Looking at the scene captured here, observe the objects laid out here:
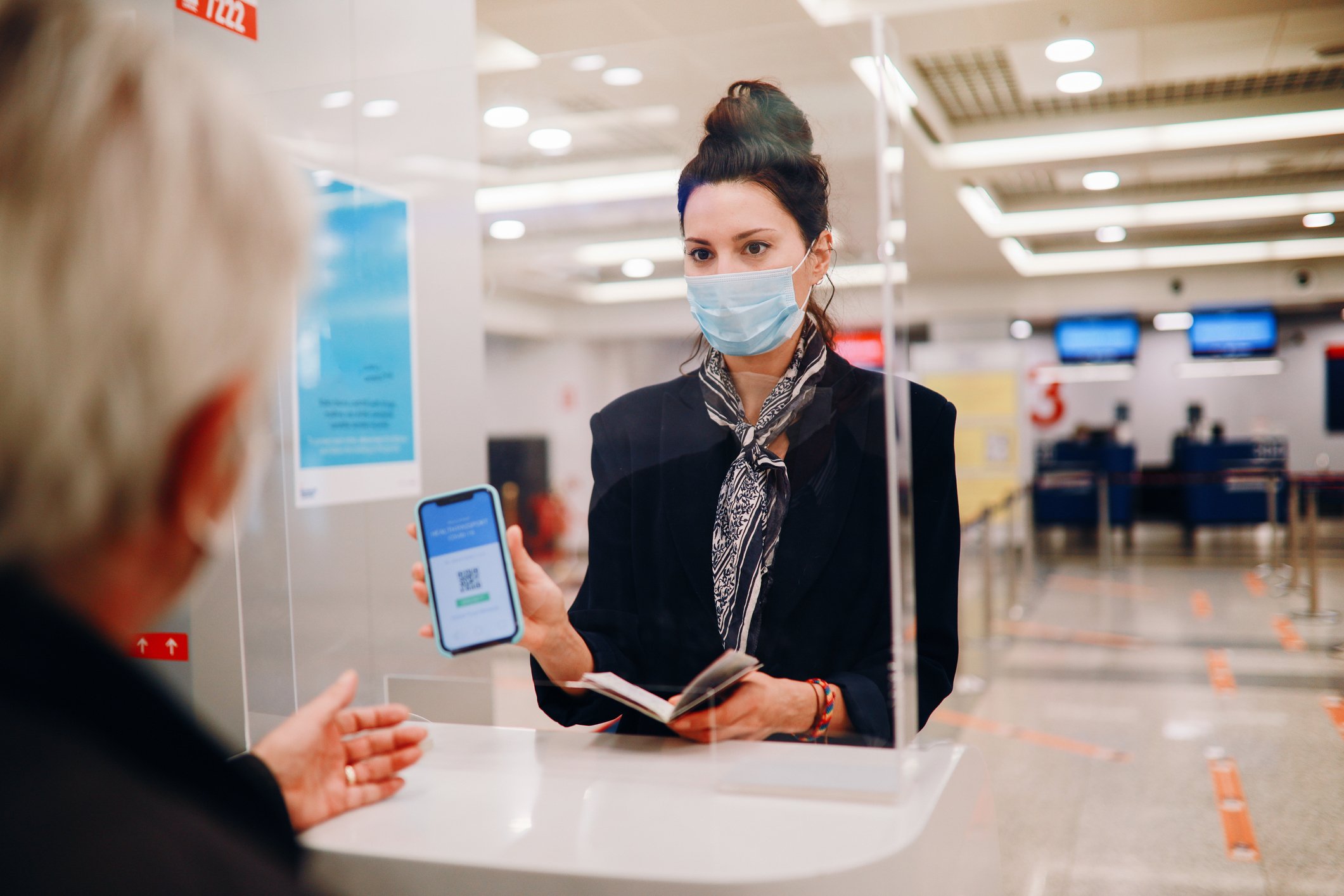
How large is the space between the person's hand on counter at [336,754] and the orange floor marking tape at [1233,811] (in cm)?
342

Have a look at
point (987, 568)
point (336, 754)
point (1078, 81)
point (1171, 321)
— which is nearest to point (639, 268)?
point (336, 754)

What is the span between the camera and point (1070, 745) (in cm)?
484

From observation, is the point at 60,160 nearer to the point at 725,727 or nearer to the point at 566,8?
the point at 725,727

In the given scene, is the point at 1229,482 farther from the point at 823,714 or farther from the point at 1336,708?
the point at 823,714

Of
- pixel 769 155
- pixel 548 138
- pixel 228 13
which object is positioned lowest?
pixel 769 155

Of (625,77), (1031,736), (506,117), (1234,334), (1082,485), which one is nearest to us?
(625,77)

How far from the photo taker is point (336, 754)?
1225mm

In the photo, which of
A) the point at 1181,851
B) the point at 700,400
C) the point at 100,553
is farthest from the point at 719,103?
the point at 1181,851

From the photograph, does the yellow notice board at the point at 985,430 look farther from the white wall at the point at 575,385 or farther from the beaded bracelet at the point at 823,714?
the beaded bracelet at the point at 823,714

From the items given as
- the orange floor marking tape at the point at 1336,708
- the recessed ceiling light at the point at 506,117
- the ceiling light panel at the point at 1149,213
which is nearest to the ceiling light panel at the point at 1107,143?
the ceiling light panel at the point at 1149,213

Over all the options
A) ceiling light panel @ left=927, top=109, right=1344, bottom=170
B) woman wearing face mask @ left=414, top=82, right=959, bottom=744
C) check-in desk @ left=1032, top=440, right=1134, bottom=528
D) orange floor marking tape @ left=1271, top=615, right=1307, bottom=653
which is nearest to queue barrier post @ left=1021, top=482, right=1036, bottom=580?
check-in desk @ left=1032, top=440, right=1134, bottom=528

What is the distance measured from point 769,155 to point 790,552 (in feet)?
1.98

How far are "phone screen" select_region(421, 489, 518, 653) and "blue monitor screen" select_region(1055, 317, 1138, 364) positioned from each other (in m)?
13.7

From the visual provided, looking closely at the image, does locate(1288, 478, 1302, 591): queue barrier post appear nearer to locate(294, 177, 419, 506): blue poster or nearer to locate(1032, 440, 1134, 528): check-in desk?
locate(1032, 440, 1134, 528): check-in desk
